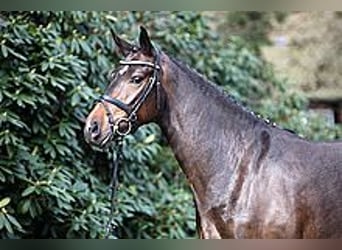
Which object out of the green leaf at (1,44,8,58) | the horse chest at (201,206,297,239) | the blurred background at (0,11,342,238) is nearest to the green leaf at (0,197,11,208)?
the blurred background at (0,11,342,238)

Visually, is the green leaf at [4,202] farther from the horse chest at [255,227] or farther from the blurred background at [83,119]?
the horse chest at [255,227]

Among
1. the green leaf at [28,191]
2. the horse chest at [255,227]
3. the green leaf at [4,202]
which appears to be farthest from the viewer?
the green leaf at [28,191]

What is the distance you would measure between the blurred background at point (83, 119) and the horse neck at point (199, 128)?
0.87m

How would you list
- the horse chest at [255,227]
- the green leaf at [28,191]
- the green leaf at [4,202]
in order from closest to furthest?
the horse chest at [255,227] < the green leaf at [4,202] < the green leaf at [28,191]

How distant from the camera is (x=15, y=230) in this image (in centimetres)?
260

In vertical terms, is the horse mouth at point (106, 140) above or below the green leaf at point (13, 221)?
above

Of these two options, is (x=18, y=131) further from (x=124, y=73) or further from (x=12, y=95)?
(x=124, y=73)

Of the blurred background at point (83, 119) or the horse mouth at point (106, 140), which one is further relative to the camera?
the blurred background at point (83, 119)

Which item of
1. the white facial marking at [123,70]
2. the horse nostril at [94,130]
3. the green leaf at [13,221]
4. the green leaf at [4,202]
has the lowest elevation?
the green leaf at [13,221]

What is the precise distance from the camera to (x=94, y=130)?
1934 mm

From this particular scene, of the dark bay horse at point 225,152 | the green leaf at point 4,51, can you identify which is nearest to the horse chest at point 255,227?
the dark bay horse at point 225,152

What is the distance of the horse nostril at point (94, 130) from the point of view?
1929 millimetres

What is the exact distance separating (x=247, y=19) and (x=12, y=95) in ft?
11.6

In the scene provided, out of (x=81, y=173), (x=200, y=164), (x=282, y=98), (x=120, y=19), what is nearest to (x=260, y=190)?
(x=200, y=164)
